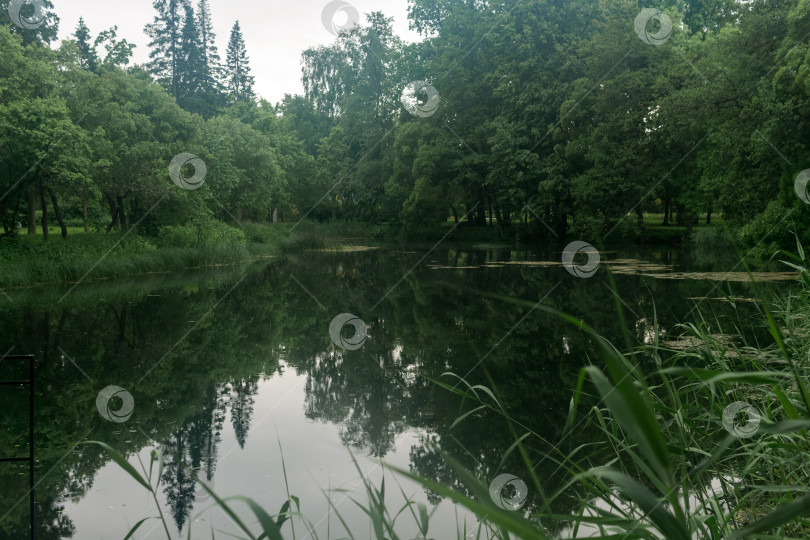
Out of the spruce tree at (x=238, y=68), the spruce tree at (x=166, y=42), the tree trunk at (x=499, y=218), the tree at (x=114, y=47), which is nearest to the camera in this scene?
the tree at (x=114, y=47)

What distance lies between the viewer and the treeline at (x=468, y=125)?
1573 centimetres

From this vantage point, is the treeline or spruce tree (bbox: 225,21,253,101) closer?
the treeline

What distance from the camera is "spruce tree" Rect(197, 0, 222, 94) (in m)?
45.6

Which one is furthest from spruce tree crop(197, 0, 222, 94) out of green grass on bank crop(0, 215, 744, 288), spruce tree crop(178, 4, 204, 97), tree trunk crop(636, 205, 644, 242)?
tree trunk crop(636, 205, 644, 242)

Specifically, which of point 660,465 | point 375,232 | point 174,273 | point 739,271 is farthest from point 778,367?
point 375,232

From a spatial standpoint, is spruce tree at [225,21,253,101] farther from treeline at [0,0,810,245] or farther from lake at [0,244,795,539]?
lake at [0,244,795,539]

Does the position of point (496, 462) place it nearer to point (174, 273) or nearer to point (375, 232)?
point (174, 273)

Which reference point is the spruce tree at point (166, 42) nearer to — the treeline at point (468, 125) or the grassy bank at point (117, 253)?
the treeline at point (468, 125)

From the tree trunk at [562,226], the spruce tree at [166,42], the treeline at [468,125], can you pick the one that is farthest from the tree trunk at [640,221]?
the spruce tree at [166,42]

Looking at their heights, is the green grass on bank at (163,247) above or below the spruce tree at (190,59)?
below

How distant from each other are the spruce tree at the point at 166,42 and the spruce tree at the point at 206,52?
191 centimetres

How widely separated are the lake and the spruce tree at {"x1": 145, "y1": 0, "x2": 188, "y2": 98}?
35.5m

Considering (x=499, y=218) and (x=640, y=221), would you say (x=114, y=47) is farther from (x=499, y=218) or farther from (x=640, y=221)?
(x=640, y=221)

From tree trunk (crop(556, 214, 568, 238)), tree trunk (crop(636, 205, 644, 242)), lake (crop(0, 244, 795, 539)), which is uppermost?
tree trunk (crop(556, 214, 568, 238))
